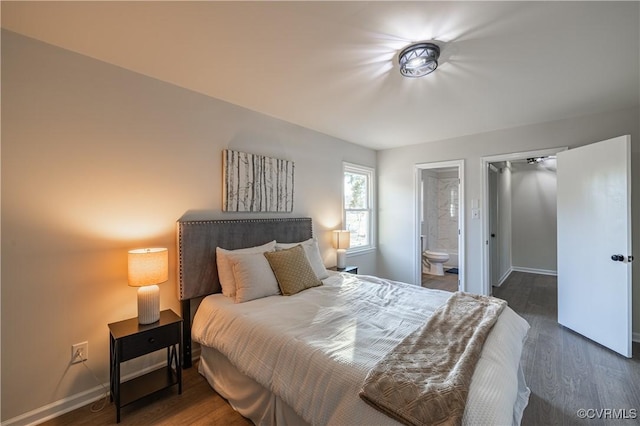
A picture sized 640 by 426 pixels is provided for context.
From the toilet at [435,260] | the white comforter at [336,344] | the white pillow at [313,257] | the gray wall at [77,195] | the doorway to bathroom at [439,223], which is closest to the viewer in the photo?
the white comforter at [336,344]

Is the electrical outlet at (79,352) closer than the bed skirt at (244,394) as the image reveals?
No

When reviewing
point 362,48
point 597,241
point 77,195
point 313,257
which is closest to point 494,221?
point 597,241

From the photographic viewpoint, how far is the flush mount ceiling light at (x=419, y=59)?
176 centimetres

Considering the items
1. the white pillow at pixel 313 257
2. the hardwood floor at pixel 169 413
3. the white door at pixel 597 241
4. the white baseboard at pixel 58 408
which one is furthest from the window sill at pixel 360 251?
the white baseboard at pixel 58 408

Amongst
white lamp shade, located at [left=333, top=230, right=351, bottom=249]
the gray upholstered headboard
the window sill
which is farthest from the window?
the gray upholstered headboard

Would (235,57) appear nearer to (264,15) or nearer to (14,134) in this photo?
(264,15)

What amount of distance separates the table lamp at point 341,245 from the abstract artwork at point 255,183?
888mm

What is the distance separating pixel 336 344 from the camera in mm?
1462

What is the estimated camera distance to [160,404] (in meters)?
1.89

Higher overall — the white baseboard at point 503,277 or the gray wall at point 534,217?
the gray wall at point 534,217

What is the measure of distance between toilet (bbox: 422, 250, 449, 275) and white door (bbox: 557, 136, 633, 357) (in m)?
2.40

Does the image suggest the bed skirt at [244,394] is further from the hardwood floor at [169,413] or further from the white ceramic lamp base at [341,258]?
the white ceramic lamp base at [341,258]

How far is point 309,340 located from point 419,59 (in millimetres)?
1963

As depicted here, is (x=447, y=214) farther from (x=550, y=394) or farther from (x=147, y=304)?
(x=147, y=304)
